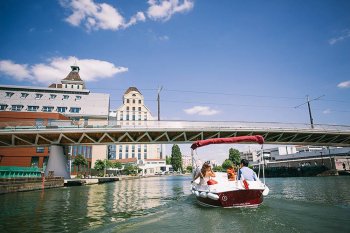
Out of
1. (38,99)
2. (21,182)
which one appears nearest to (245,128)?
(21,182)

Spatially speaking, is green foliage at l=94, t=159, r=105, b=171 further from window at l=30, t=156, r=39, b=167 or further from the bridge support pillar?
the bridge support pillar

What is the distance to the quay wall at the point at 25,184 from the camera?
24266 millimetres

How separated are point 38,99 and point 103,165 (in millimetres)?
29343

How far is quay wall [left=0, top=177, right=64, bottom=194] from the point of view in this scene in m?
24.3

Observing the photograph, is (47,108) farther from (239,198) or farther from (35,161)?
(239,198)

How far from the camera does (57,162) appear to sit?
1570 inches

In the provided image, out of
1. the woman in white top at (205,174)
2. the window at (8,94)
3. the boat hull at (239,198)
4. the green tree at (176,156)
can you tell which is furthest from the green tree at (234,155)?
the boat hull at (239,198)

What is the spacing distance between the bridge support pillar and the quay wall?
4.05 meters

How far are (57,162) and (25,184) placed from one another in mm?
12167

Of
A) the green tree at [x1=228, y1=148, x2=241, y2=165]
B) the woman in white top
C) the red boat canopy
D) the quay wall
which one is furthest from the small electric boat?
the green tree at [x1=228, y1=148, x2=241, y2=165]

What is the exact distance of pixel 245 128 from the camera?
135 feet

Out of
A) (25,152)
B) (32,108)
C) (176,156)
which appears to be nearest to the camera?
(25,152)

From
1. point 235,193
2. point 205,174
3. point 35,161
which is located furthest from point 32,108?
point 235,193

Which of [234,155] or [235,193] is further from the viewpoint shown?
[234,155]
